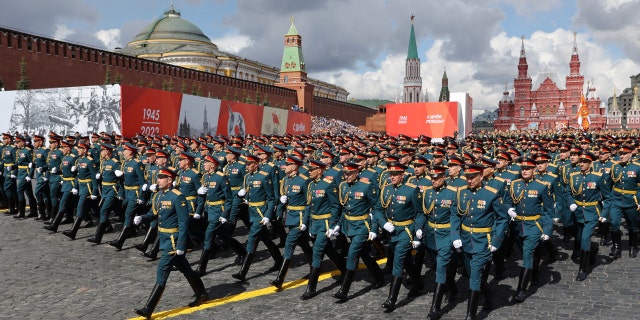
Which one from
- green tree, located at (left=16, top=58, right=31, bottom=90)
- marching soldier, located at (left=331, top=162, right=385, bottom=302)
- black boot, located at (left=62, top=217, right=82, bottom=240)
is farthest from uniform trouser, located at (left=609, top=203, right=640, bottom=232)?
green tree, located at (left=16, top=58, right=31, bottom=90)

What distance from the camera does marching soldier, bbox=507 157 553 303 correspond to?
24.1 ft

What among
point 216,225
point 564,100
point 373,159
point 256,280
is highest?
point 564,100

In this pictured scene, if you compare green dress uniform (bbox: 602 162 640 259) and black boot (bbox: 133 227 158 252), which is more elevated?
green dress uniform (bbox: 602 162 640 259)

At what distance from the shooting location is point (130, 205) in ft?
33.6

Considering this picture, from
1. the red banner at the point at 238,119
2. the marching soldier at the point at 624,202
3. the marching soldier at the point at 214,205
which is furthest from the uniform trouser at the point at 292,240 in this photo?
the red banner at the point at 238,119

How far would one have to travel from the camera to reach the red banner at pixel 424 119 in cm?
3344

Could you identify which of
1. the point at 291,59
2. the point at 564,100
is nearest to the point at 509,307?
the point at 291,59

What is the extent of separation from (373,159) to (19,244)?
7128mm

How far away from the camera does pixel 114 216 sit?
13.3m

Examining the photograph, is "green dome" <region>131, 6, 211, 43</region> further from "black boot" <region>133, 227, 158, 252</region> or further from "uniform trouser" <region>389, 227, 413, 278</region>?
"uniform trouser" <region>389, 227, 413, 278</region>

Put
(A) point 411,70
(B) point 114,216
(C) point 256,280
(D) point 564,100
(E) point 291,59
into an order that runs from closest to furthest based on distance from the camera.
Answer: (C) point 256,280, (B) point 114,216, (E) point 291,59, (D) point 564,100, (A) point 411,70

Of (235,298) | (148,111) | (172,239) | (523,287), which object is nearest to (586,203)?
(523,287)

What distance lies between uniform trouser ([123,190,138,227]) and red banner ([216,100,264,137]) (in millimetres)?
19161

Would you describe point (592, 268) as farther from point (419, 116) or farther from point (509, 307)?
point (419, 116)
